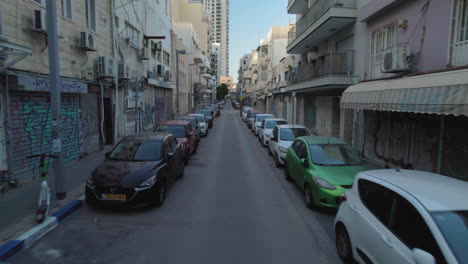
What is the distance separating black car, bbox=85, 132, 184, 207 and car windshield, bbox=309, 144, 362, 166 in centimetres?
→ 382

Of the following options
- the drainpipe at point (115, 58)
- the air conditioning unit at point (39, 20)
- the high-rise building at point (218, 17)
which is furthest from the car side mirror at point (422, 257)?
the high-rise building at point (218, 17)

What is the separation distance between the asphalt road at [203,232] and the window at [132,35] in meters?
11.9

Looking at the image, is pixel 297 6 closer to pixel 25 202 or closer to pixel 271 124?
pixel 271 124

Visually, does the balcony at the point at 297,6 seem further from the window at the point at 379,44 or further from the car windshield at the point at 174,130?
the car windshield at the point at 174,130

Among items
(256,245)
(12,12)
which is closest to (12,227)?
(256,245)

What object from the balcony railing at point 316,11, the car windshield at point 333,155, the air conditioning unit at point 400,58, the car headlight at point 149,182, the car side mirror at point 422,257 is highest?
the balcony railing at point 316,11

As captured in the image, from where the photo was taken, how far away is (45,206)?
5.82 metres

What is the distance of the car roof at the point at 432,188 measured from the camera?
326cm

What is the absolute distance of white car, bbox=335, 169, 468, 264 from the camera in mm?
2934

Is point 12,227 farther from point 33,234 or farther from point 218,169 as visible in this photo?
point 218,169

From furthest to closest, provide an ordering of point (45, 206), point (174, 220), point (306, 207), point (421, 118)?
point (421, 118), point (306, 207), point (174, 220), point (45, 206)

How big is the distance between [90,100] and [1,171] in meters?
5.82

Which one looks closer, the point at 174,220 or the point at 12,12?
the point at 174,220

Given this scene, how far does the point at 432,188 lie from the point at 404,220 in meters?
0.63
